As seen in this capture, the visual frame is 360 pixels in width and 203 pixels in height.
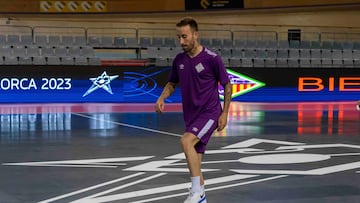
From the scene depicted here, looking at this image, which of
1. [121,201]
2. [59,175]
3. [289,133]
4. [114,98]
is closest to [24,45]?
[114,98]

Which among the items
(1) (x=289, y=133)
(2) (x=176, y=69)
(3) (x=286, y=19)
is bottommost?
(1) (x=289, y=133)

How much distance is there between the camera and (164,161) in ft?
31.7

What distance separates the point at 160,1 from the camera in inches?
1391

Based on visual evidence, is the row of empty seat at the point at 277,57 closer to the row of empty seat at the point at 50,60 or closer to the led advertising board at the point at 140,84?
the led advertising board at the point at 140,84

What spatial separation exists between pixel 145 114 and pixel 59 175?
11.6m

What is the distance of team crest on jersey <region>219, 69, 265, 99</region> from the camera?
27234 millimetres

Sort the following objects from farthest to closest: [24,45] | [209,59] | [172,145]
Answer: [24,45] → [172,145] → [209,59]

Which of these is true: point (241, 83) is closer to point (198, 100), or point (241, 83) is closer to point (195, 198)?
point (198, 100)

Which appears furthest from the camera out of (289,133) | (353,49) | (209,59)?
(353,49)

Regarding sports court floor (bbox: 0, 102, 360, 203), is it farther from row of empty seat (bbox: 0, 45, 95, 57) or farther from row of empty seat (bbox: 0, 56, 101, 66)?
row of empty seat (bbox: 0, 45, 95, 57)

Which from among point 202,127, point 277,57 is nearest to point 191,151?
point 202,127

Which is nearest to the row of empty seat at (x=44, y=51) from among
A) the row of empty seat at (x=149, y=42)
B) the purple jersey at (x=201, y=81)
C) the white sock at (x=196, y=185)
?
the row of empty seat at (x=149, y=42)

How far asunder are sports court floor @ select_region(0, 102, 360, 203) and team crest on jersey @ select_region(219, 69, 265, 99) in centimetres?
899

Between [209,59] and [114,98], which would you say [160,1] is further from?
[209,59]
